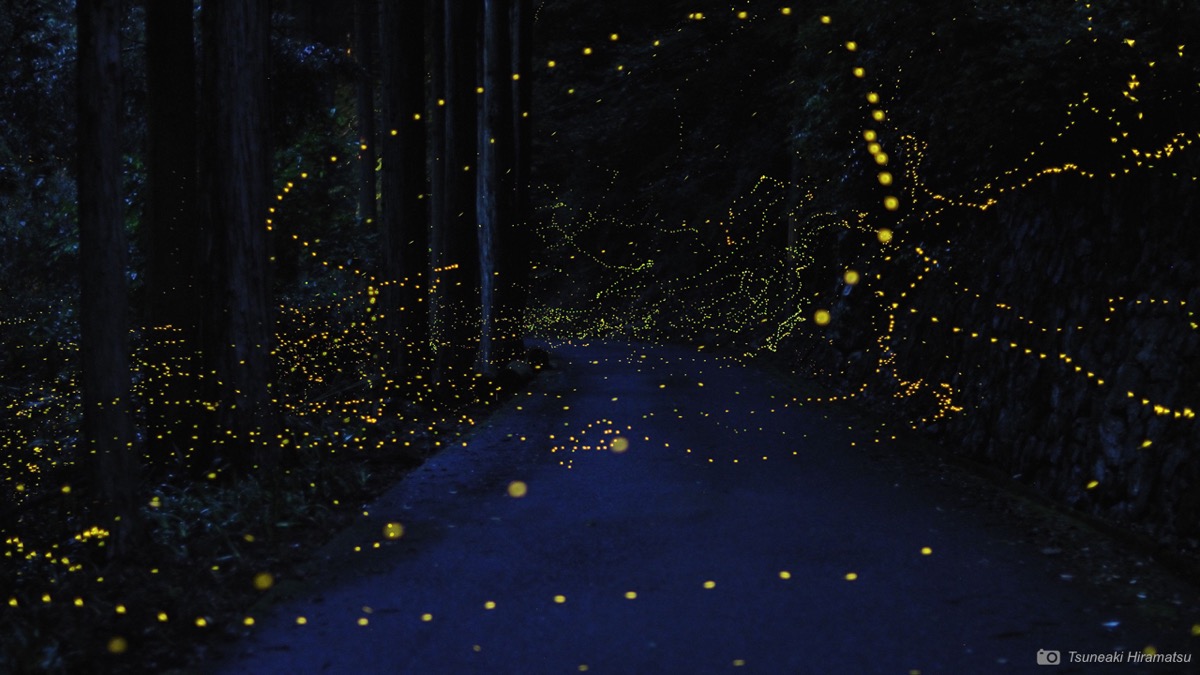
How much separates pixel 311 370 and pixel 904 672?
1657 centimetres

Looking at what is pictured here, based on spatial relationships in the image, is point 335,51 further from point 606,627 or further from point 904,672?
point 904,672

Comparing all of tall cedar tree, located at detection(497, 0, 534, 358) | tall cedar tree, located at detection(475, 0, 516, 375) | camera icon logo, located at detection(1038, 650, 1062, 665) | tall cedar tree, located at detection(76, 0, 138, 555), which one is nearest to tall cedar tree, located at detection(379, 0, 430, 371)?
tall cedar tree, located at detection(475, 0, 516, 375)

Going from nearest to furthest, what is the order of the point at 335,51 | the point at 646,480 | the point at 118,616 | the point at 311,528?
1. the point at 118,616
2. the point at 311,528
3. the point at 646,480
4. the point at 335,51

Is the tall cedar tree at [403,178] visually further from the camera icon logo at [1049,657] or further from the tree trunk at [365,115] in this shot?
the tree trunk at [365,115]

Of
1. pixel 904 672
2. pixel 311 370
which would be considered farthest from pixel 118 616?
pixel 311 370

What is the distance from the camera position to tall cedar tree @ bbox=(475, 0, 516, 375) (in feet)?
76.6

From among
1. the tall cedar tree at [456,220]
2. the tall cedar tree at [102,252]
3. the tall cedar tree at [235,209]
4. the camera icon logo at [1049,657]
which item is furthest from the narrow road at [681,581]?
the tall cedar tree at [456,220]

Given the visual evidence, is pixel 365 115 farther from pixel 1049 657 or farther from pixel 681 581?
pixel 1049 657

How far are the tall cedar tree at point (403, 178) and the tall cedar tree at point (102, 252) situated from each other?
Result: 9252 millimetres

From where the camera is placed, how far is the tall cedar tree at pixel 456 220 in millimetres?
20125

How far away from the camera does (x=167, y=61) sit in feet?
39.9

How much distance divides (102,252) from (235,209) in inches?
122

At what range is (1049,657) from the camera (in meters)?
6.07

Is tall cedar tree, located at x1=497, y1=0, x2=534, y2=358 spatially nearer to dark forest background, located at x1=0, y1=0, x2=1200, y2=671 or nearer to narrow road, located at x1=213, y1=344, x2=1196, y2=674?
dark forest background, located at x1=0, y1=0, x2=1200, y2=671
